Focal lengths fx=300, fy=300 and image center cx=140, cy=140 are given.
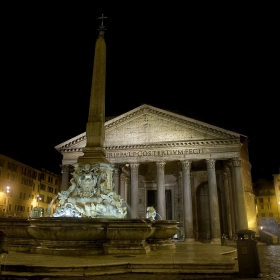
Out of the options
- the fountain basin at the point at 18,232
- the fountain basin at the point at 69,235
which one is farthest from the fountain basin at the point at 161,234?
the fountain basin at the point at 18,232

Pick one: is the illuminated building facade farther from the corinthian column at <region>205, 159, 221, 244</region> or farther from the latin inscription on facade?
the latin inscription on facade

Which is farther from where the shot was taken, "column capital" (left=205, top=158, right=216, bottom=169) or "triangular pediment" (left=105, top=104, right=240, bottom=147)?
"triangular pediment" (left=105, top=104, right=240, bottom=147)

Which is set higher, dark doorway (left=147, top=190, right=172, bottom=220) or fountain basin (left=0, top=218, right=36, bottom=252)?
dark doorway (left=147, top=190, right=172, bottom=220)

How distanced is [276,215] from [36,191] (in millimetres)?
41756

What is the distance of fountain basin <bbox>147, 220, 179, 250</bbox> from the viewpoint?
382 inches

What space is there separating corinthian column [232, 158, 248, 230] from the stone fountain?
1299 cm

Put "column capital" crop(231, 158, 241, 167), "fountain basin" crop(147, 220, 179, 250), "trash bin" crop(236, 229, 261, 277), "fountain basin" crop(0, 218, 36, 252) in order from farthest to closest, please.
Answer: "column capital" crop(231, 158, 241, 167)
"fountain basin" crop(147, 220, 179, 250)
"fountain basin" crop(0, 218, 36, 252)
"trash bin" crop(236, 229, 261, 277)

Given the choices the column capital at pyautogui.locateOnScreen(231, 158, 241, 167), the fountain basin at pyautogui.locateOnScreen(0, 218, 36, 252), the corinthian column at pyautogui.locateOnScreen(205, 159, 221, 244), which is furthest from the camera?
the column capital at pyautogui.locateOnScreen(231, 158, 241, 167)

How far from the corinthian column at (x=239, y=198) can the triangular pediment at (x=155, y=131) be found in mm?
2074

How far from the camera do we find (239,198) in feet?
73.2

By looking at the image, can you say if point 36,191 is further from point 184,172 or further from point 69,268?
point 69,268

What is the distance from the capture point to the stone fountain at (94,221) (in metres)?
7.83

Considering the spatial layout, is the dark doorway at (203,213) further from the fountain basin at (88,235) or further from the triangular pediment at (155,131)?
the fountain basin at (88,235)

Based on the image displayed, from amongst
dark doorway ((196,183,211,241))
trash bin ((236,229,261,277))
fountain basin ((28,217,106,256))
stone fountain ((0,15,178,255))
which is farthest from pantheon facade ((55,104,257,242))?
trash bin ((236,229,261,277))
